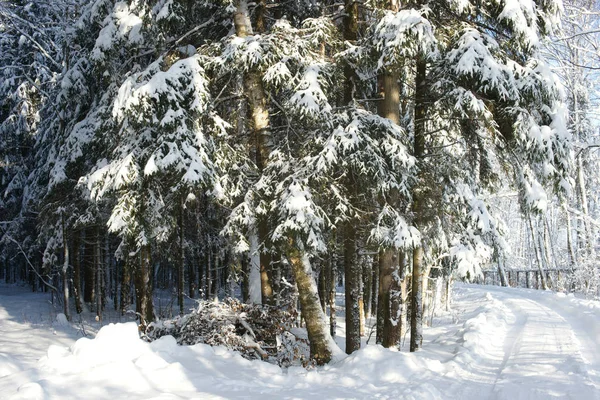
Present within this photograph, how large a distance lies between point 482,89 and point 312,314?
5.12 meters

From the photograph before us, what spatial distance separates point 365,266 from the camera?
749 inches

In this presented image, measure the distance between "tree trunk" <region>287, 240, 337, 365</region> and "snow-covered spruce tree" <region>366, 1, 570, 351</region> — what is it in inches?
109

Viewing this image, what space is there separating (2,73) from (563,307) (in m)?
27.3

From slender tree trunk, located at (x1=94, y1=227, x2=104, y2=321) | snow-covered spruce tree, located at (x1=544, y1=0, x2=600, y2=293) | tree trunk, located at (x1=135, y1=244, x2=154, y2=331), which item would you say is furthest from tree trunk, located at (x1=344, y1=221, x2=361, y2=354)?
snow-covered spruce tree, located at (x1=544, y1=0, x2=600, y2=293)

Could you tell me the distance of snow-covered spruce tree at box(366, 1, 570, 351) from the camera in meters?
7.46

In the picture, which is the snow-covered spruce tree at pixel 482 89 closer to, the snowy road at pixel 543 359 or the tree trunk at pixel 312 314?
the snowy road at pixel 543 359

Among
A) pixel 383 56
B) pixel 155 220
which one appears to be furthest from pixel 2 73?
pixel 383 56

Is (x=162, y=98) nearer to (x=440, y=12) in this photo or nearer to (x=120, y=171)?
(x=120, y=171)

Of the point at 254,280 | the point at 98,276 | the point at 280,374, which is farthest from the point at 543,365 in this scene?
the point at 98,276

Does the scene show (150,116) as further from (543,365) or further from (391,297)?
(543,365)

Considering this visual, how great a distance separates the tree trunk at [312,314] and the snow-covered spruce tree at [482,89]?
278 cm

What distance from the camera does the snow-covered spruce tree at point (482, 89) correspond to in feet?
24.5

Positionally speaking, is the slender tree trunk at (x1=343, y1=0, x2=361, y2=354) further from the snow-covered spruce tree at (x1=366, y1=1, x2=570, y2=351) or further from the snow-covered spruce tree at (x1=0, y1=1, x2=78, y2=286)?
the snow-covered spruce tree at (x1=0, y1=1, x2=78, y2=286)

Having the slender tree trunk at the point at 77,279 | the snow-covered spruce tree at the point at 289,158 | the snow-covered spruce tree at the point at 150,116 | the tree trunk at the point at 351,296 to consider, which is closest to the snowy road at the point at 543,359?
the tree trunk at the point at 351,296
